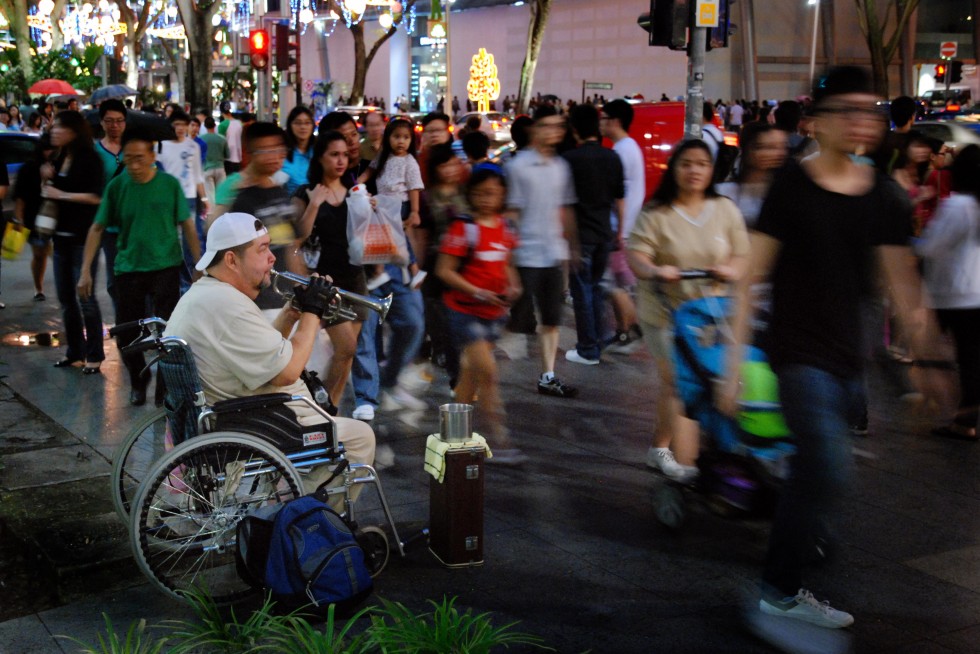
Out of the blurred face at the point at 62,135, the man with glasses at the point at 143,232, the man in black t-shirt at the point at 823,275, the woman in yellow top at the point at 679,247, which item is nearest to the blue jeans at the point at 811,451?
the man in black t-shirt at the point at 823,275

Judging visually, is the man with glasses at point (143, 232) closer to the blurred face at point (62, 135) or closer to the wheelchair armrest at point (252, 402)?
the blurred face at point (62, 135)

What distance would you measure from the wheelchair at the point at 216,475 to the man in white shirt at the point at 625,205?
493 centimetres

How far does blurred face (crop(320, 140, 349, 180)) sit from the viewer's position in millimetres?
6758

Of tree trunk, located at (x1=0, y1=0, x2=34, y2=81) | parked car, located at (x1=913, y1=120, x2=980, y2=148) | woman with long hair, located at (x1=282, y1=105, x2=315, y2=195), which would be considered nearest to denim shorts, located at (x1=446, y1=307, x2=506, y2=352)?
woman with long hair, located at (x1=282, y1=105, x2=315, y2=195)

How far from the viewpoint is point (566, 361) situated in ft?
29.9

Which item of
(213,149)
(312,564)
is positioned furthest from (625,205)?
(213,149)

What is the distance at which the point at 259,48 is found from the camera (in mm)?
20969

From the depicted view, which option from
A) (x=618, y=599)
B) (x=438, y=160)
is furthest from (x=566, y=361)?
(x=618, y=599)

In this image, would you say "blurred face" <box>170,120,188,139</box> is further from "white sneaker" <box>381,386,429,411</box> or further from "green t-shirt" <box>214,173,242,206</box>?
"green t-shirt" <box>214,173,242,206</box>

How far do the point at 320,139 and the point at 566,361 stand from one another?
3087 millimetres

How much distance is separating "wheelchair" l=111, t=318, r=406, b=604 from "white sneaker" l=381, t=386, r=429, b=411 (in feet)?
9.28

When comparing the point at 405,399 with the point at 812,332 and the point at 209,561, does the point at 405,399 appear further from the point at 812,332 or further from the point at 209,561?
the point at 812,332

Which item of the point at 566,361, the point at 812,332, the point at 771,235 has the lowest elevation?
the point at 566,361

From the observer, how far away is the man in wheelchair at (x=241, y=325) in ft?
14.8
